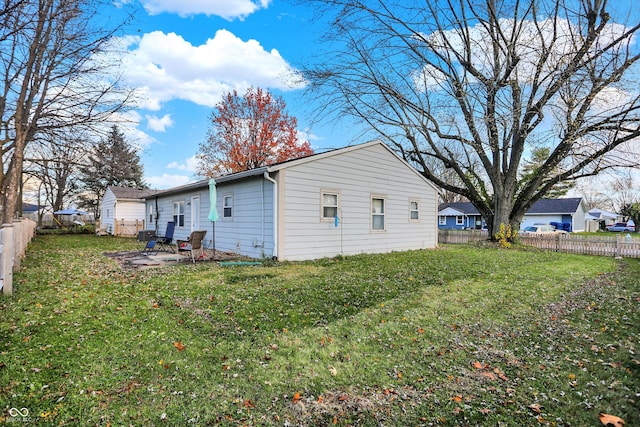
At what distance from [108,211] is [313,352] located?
1101 inches

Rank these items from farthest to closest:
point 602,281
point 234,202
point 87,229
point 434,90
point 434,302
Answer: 1. point 87,229
2. point 434,90
3. point 234,202
4. point 602,281
5. point 434,302

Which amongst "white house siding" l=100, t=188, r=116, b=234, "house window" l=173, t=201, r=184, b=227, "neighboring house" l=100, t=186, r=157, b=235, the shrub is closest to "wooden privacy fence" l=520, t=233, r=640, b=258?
the shrub

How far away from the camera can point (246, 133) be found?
27203mm

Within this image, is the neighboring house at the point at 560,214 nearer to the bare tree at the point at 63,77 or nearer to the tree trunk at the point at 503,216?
the tree trunk at the point at 503,216

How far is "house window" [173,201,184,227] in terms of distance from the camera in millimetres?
15812

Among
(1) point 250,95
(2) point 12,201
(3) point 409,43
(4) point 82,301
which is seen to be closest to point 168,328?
(4) point 82,301

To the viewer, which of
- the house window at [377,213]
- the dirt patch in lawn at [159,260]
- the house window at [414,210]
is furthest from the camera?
the house window at [414,210]

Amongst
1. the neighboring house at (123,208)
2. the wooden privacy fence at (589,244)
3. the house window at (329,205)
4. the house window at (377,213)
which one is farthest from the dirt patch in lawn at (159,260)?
the neighboring house at (123,208)

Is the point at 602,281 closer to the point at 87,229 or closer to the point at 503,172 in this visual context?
the point at 503,172

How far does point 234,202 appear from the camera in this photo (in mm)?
11977

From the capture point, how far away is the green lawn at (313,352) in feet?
8.99

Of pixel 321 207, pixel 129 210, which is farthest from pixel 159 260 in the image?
pixel 129 210

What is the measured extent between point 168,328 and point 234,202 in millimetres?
7881

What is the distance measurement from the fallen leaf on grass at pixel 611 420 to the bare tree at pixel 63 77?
938cm
